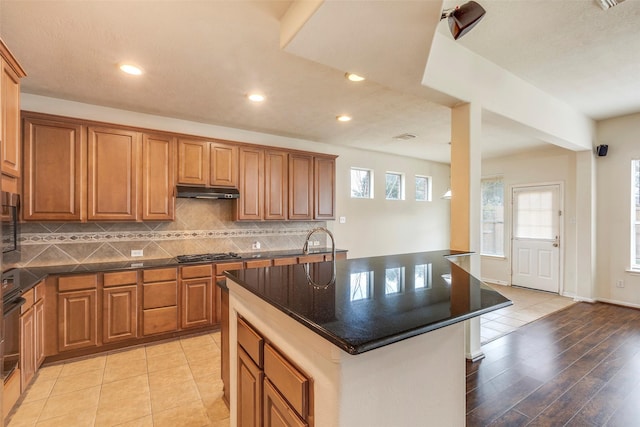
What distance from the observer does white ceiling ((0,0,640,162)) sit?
1.86 meters

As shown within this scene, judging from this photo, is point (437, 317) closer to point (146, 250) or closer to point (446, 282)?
point (446, 282)

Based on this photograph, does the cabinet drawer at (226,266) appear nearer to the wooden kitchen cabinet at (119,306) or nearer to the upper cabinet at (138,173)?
the upper cabinet at (138,173)

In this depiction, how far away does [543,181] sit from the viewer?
5656 millimetres

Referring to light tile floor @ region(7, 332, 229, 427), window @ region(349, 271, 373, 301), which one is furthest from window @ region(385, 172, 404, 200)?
window @ region(349, 271, 373, 301)

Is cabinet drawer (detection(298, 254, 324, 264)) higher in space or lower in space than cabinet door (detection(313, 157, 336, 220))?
lower

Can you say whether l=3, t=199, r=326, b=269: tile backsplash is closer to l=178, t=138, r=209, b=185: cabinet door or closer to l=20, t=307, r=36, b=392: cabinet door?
l=178, t=138, r=209, b=185: cabinet door

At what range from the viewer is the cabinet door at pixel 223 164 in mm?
3898

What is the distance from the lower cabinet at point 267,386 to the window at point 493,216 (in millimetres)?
6132

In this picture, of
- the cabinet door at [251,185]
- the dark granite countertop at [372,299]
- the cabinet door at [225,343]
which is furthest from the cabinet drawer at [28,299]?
the cabinet door at [251,185]

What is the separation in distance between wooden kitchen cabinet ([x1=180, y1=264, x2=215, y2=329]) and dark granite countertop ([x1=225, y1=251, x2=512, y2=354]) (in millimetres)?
1960

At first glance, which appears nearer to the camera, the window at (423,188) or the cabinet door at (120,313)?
the cabinet door at (120,313)

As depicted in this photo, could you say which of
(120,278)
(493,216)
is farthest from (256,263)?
(493,216)

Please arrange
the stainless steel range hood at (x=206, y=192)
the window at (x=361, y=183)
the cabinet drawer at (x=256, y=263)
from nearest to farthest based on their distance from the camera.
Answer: the stainless steel range hood at (x=206, y=192)
the cabinet drawer at (x=256, y=263)
the window at (x=361, y=183)

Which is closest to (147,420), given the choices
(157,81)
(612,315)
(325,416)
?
(325,416)
